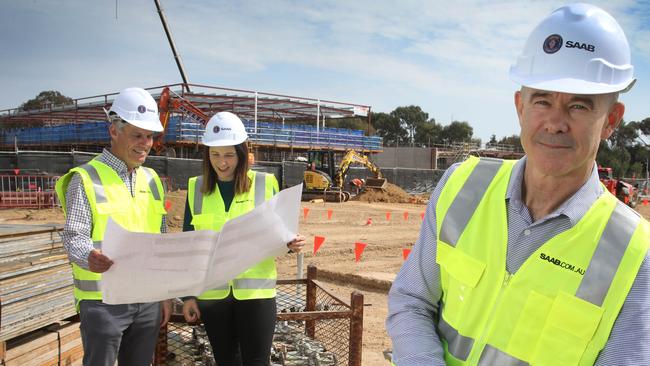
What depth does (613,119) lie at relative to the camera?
4.43 ft

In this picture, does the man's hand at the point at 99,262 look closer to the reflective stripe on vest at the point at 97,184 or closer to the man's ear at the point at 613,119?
the reflective stripe on vest at the point at 97,184

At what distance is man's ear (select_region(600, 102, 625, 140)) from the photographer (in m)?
1.33

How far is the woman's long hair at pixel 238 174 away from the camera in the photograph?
9.64 feet

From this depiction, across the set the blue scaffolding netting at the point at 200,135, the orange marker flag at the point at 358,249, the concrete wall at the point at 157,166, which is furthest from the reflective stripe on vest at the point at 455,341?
the blue scaffolding netting at the point at 200,135

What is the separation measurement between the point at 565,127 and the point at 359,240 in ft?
37.8

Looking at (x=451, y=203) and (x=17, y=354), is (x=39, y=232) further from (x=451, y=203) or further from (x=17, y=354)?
(x=451, y=203)

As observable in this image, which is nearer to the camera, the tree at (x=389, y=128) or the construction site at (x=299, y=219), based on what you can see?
the construction site at (x=299, y=219)

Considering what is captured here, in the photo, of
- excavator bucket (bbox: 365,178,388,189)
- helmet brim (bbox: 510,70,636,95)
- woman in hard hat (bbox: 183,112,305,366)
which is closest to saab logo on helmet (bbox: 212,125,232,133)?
woman in hard hat (bbox: 183,112,305,366)

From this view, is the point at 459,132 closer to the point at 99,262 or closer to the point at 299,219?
the point at 299,219

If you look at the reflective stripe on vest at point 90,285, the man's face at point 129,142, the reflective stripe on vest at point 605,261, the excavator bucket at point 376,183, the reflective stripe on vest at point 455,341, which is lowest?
the excavator bucket at point 376,183

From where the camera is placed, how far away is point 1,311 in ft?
9.07

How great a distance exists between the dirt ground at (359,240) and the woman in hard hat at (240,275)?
1394mm

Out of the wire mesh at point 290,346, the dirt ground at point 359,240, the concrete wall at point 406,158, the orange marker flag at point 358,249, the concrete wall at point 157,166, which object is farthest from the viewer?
the concrete wall at point 406,158

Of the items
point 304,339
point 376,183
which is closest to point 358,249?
point 304,339
